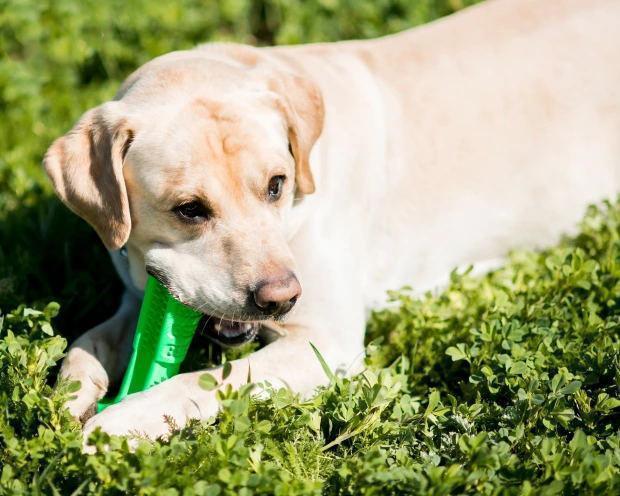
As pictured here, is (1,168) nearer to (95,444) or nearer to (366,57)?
(366,57)

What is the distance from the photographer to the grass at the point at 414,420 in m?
2.61

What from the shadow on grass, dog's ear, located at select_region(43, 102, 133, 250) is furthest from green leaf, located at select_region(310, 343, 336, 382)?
the shadow on grass

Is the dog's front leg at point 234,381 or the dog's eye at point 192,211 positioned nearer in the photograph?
the dog's front leg at point 234,381

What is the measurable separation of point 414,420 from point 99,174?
1419 mm

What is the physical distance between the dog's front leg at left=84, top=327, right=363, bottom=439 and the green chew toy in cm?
15

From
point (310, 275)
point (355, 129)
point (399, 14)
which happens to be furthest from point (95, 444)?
point (399, 14)

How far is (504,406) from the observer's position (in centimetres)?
320

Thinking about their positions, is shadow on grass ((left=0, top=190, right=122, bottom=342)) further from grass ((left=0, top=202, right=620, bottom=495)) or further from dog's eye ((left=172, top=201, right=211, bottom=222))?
dog's eye ((left=172, top=201, right=211, bottom=222))

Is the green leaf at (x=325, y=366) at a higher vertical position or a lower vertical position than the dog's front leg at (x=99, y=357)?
higher

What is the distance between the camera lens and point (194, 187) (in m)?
3.12

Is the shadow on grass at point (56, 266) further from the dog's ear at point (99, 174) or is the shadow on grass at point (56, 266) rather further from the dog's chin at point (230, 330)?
the dog's chin at point (230, 330)

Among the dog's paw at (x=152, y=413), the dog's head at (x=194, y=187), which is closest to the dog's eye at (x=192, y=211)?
the dog's head at (x=194, y=187)

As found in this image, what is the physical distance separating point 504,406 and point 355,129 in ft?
4.67

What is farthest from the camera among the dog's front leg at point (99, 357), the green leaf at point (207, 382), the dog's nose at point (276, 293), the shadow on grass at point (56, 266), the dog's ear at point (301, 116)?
the shadow on grass at point (56, 266)
